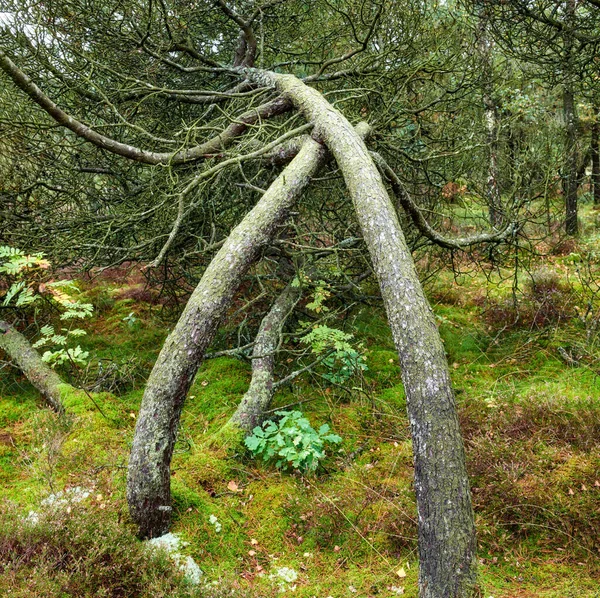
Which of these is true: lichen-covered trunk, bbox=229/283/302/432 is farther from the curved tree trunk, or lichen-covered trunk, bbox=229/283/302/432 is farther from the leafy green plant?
the leafy green plant

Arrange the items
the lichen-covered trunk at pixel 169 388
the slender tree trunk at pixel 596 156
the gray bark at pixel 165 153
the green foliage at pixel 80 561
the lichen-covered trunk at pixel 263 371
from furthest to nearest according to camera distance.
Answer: the slender tree trunk at pixel 596 156, the lichen-covered trunk at pixel 263 371, the gray bark at pixel 165 153, the lichen-covered trunk at pixel 169 388, the green foliage at pixel 80 561

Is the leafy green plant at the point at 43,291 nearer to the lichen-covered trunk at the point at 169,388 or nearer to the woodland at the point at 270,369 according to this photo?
the woodland at the point at 270,369

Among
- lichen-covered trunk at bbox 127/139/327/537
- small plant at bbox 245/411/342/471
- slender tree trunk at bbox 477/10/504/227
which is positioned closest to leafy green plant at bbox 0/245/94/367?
Answer: lichen-covered trunk at bbox 127/139/327/537

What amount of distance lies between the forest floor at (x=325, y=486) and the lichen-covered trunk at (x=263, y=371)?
1.04 ft

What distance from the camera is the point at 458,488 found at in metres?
2.41

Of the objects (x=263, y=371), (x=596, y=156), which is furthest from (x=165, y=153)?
(x=596, y=156)

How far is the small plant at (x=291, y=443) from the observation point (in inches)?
158

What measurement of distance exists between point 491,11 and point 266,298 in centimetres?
512

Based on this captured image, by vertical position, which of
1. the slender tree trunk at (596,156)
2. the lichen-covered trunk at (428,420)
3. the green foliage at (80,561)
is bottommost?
the green foliage at (80,561)

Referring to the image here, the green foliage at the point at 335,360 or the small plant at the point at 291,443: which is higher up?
the green foliage at the point at 335,360

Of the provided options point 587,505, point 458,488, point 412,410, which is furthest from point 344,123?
point 587,505

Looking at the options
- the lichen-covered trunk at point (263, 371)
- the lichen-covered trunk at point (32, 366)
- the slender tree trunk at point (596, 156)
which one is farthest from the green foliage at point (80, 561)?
the slender tree trunk at point (596, 156)

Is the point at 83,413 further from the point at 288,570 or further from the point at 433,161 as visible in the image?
the point at 433,161

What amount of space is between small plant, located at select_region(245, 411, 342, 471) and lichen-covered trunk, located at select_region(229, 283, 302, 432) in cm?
17
